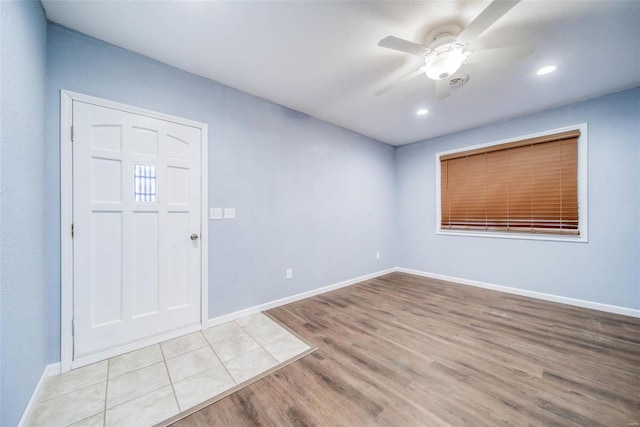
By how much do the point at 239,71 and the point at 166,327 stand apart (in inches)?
103

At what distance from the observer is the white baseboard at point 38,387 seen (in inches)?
51.4

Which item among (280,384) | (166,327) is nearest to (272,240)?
(166,327)

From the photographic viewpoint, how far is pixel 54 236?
1.74 meters

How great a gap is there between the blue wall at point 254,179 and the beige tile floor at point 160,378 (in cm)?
35

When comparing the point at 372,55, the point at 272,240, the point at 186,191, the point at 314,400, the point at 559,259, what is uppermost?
the point at 372,55

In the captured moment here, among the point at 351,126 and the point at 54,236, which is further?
the point at 351,126

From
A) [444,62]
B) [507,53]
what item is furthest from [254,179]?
[507,53]

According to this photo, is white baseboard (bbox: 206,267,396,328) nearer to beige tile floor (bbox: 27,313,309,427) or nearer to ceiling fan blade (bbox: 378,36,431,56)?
beige tile floor (bbox: 27,313,309,427)

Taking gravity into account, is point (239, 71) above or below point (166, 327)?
above

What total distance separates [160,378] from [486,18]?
3236mm

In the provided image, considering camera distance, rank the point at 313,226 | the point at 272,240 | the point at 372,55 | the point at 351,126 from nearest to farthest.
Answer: the point at 372,55 → the point at 272,240 → the point at 313,226 → the point at 351,126

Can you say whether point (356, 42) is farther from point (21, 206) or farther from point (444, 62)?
point (21, 206)

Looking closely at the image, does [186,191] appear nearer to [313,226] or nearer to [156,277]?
[156,277]

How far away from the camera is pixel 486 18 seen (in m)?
1.39
